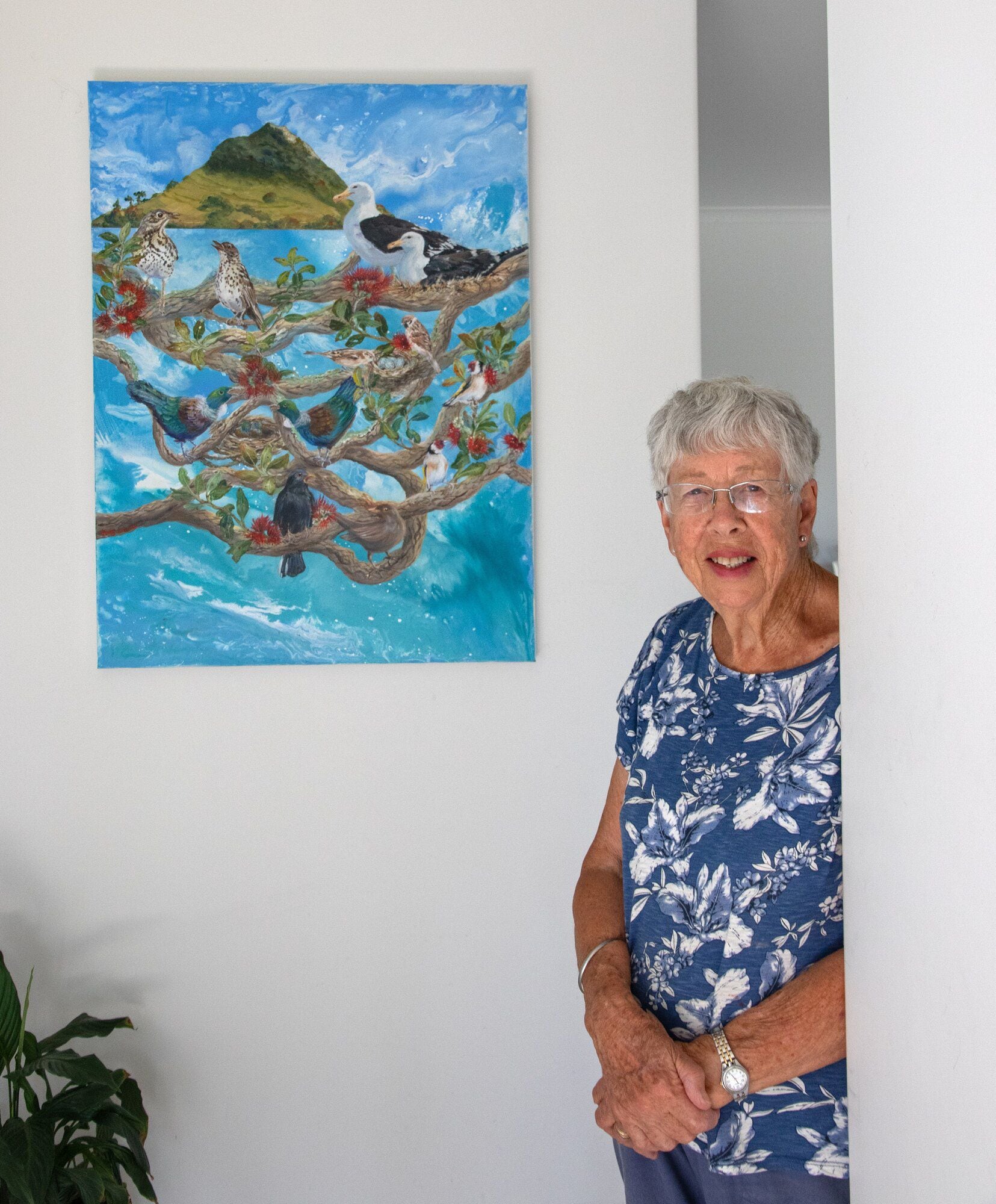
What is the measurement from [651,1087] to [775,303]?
3285mm

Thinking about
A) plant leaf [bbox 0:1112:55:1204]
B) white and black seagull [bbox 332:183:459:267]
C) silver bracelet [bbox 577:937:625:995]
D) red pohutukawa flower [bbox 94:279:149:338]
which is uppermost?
white and black seagull [bbox 332:183:459:267]

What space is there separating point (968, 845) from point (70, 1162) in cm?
183

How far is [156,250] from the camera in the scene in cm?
191

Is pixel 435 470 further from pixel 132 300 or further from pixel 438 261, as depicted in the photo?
pixel 132 300

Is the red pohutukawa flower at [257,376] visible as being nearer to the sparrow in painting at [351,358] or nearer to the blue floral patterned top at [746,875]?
the sparrow in painting at [351,358]

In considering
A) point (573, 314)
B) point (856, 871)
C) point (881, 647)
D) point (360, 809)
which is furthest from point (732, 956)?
point (573, 314)

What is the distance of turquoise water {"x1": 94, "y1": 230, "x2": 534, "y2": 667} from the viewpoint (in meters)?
1.92

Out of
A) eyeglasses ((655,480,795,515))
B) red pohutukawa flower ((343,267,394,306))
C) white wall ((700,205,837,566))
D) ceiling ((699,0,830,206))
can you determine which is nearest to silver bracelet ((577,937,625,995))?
eyeglasses ((655,480,795,515))

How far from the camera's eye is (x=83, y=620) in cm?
195

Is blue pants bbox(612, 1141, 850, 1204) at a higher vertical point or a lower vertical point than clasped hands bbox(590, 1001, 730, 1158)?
lower

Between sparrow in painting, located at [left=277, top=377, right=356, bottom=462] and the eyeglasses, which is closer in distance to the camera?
the eyeglasses

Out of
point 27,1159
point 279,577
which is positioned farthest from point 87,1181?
point 279,577

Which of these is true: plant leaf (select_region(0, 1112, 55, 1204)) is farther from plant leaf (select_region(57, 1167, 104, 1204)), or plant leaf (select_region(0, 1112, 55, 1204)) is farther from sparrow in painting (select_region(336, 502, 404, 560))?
sparrow in painting (select_region(336, 502, 404, 560))

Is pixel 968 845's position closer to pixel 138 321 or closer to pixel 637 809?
pixel 637 809
